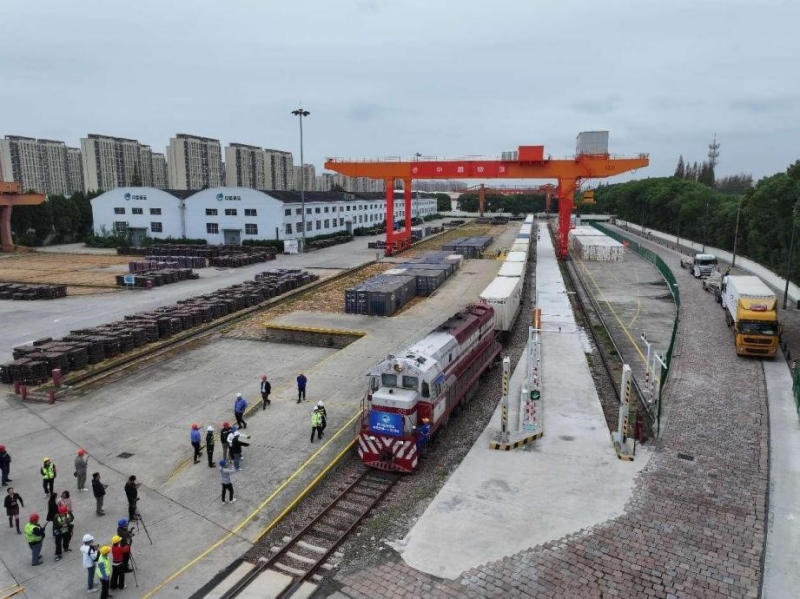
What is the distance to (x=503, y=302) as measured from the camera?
27266 mm

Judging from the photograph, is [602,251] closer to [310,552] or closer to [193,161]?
[310,552]

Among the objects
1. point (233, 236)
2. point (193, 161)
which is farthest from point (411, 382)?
point (193, 161)

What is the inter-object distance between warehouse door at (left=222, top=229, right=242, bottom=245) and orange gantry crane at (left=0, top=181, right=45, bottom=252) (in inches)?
886

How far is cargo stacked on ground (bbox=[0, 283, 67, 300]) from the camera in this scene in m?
39.1

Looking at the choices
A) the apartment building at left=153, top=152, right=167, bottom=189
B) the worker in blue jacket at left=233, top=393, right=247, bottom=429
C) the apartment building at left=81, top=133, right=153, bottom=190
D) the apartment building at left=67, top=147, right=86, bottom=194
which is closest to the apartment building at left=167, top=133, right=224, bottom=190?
the apartment building at left=81, top=133, right=153, bottom=190

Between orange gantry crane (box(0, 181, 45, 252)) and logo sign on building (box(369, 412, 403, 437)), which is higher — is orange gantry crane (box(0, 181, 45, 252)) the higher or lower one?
the higher one

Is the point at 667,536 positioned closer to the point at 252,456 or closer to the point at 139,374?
the point at 252,456

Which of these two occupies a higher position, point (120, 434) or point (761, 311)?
point (761, 311)

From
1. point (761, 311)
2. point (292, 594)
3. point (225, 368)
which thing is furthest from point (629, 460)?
point (225, 368)

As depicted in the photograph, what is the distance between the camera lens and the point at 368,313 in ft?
109

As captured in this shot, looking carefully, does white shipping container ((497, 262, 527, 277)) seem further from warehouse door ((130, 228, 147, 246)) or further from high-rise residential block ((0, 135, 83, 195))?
high-rise residential block ((0, 135, 83, 195))

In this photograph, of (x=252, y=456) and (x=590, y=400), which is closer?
(x=252, y=456)

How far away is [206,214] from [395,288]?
46052 millimetres

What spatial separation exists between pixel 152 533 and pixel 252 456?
3.79 meters
